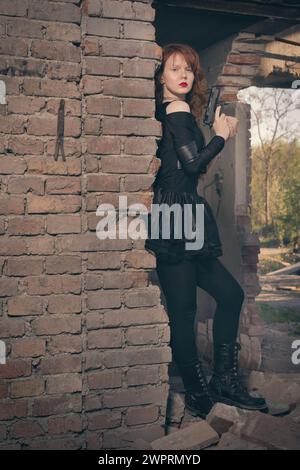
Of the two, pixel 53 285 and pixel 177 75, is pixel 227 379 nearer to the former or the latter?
pixel 53 285

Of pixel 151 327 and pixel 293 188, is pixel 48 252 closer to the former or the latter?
pixel 151 327

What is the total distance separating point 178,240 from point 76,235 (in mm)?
769

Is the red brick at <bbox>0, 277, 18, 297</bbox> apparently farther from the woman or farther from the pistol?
the pistol

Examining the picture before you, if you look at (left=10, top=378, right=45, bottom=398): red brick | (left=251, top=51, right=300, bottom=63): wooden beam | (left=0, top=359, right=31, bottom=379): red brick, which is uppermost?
(left=251, top=51, right=300, bottom=63): wooden beam

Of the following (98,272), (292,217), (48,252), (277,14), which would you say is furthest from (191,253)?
(292,217)

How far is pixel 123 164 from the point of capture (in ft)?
12.0

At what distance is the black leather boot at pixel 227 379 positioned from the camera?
4.14 metres

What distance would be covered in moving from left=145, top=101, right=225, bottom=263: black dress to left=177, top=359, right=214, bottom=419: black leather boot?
2.28 feet

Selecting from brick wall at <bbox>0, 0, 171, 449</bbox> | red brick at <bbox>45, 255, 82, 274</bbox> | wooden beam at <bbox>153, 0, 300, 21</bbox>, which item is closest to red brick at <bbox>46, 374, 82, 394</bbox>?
brick wall at <bbox>0, 0, 171, 449</bbox>

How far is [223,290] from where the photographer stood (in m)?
4.16

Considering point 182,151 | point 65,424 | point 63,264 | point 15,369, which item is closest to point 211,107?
point 182,151

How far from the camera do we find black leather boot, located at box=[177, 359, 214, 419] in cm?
409

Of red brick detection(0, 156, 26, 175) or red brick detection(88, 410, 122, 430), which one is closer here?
red brick detection(0, 156, 26, 175)
